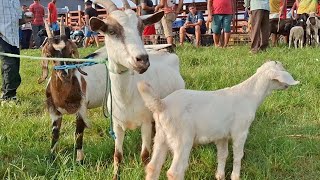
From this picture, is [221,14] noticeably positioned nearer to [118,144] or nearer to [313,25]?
[313,25]

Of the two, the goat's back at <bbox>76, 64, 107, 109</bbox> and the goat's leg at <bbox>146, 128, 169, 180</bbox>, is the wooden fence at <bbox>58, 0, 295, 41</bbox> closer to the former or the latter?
the goat's back at <bbox>76, 64, 107, 109</bbox>

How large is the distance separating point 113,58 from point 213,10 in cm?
805

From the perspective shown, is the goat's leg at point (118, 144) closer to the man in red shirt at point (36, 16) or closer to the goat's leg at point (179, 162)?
the goat's leg at point (179, 162)

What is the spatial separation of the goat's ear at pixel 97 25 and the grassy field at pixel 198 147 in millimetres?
1036

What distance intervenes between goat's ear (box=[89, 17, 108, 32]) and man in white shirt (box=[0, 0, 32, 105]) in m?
3.01

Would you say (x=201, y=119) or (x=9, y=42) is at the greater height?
(x=9, y=42)

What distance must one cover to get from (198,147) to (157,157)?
0.83 meters

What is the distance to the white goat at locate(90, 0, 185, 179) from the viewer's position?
10.4 feet

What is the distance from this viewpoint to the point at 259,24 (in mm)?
9641

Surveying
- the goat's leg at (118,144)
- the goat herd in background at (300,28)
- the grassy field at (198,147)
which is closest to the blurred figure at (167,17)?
the grassy field at (198,147)

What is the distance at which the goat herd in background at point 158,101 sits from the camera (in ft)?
10.6

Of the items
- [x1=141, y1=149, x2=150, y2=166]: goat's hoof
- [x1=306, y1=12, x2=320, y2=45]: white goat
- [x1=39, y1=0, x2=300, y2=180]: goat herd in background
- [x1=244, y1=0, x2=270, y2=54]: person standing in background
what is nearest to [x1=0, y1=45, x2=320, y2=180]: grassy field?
[x1=141, y1=149, x2=150, y2=166]: goat's hoof

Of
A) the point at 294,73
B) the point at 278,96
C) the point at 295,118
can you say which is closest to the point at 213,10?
the point at 294,73

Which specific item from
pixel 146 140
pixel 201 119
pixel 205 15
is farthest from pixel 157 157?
pixel 205 15
